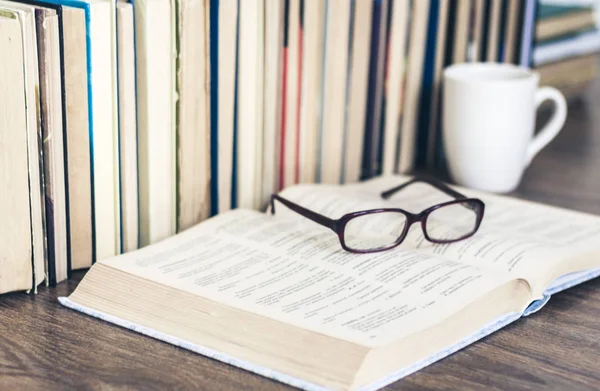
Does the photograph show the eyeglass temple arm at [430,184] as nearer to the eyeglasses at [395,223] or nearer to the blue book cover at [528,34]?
the eyeglasses at [395,223]

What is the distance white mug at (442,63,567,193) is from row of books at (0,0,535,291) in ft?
0.21

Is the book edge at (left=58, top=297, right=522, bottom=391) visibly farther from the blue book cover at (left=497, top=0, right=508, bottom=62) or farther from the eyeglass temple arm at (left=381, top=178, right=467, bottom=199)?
the blue book cover at (left=497, top=0, right=508, bottom=62)

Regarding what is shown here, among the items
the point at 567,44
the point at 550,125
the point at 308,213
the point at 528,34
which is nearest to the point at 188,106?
the point at 308,213

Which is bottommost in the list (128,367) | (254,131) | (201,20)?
(128,367)

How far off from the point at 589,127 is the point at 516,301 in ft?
2.24

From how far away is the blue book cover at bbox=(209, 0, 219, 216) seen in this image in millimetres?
785

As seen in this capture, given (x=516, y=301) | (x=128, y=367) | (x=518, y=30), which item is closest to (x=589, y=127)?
(x=518, y=30)

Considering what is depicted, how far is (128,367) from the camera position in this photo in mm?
601

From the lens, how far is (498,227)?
0.83m

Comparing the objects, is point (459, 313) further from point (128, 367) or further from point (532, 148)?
point (532, 148)

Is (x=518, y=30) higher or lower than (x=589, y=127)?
higher

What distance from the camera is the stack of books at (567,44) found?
1.27 m

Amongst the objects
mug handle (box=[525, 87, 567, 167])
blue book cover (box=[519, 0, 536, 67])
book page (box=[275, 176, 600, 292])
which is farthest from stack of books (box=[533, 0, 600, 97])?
book page (box=[275, 176, 600, 292])

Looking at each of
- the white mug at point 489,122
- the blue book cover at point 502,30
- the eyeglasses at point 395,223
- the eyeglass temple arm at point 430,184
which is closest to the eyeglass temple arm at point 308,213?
the eyeglasses at point 395,223
